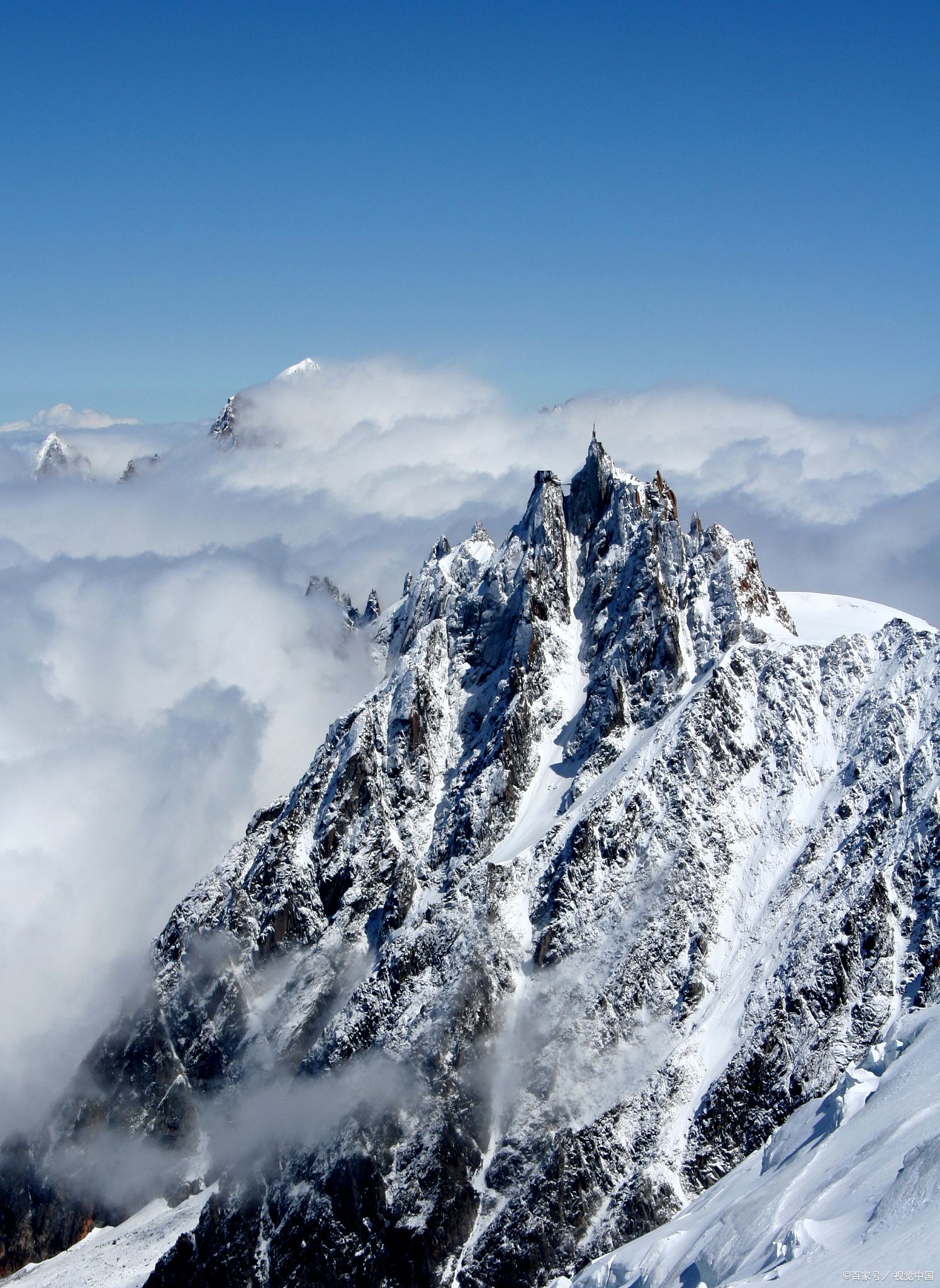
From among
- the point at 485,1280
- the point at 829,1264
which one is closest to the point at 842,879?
the point at 485,1280

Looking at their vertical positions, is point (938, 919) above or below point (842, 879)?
below

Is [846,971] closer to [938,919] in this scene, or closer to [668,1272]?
[938,919]

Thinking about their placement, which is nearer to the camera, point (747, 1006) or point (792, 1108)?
point (792, 1108)

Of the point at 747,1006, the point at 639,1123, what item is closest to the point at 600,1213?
the point at 639,1123

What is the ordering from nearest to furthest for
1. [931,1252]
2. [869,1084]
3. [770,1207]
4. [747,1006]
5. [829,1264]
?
[931,1252] < [829,1264] < [770,1207] < [869,1084] < [747,1006]

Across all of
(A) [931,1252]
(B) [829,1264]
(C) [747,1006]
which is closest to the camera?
(A) [931,1252]

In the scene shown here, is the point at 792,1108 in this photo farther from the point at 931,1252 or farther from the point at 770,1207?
the point at 931,1252
